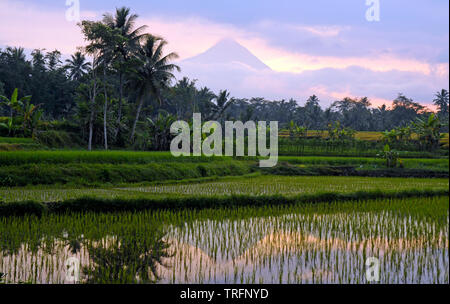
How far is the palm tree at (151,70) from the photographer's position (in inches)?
792

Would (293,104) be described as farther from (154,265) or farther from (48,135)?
(154,265)

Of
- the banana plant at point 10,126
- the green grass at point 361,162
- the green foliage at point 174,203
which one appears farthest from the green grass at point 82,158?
the green grass at point 361,162

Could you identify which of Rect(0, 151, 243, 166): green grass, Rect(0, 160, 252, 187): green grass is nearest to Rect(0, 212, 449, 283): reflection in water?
Rect(0, 160, 252, 187): green grass

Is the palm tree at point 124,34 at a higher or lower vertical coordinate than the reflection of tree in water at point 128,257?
higher

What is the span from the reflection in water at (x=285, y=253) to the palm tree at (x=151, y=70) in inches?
577

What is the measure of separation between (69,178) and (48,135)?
6.96m

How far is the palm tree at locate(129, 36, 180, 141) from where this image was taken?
792 inches

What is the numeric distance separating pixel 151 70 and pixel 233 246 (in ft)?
53.8

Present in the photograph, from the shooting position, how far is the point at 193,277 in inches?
155

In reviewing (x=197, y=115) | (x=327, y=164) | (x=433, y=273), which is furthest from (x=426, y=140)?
(x=433, y=273)

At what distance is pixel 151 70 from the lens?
2025 centimetres

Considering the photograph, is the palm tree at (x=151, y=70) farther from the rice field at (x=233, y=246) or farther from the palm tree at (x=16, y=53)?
the rice field at (x=233, y=246)

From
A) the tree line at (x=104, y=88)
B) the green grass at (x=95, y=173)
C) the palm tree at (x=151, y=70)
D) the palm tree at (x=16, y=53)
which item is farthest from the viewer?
the palm tree at (x=16, y=53)

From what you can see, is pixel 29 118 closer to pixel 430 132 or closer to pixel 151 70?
pixel 151 70
